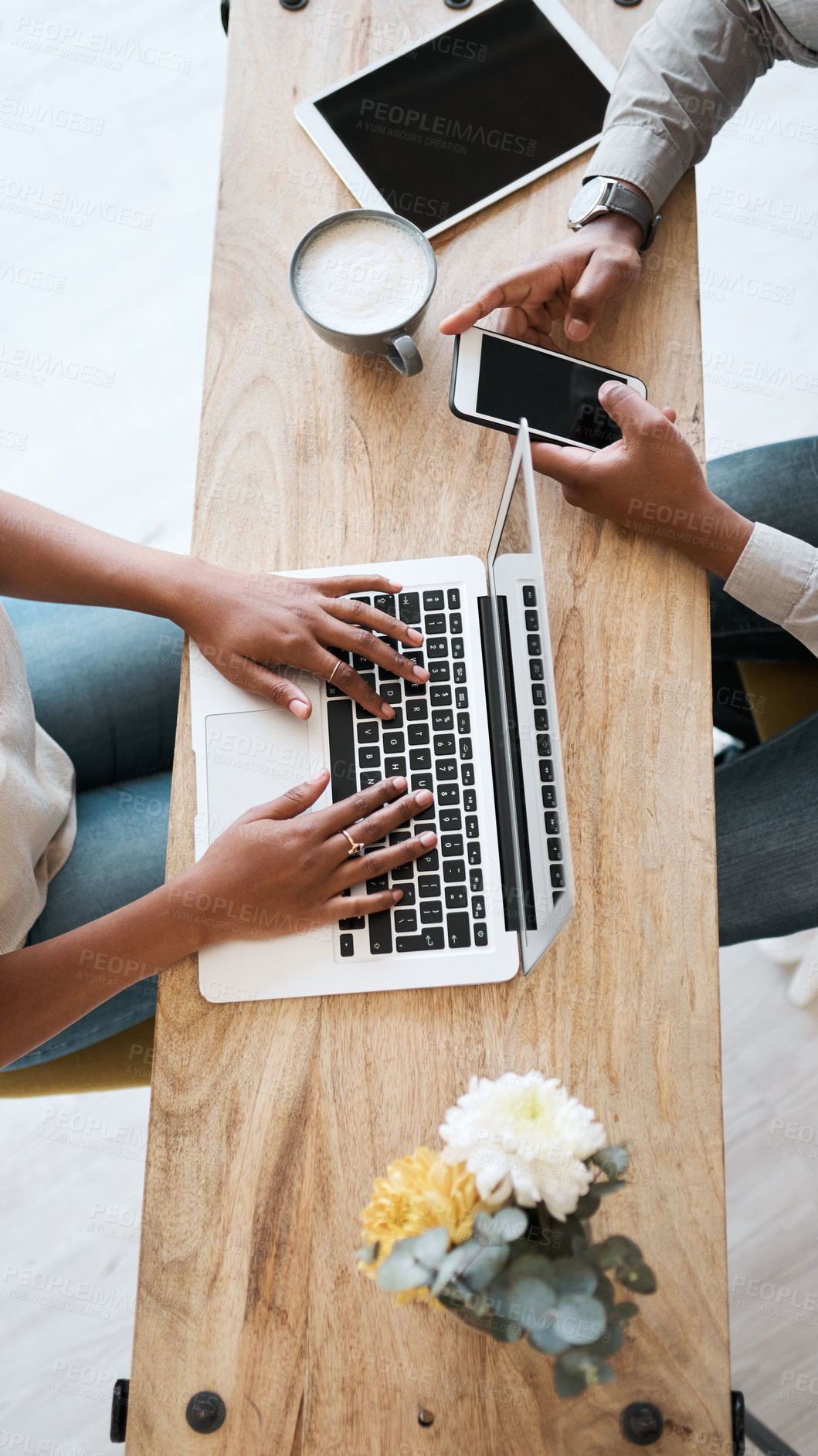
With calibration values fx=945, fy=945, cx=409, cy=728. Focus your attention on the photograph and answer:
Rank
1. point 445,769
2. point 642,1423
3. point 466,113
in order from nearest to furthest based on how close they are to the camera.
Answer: point 642,1423 → point 445,769 → point 466,113

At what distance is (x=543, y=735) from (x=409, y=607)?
0.68 ft

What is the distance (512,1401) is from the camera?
0.74m

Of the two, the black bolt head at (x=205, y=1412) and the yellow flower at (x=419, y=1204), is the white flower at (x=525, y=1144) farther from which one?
the black bolt head at (x=205, y=1412)

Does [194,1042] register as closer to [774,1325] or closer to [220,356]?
[220,356]

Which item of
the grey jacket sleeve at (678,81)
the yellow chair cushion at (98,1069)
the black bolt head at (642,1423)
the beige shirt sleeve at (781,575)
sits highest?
the grey jacket sleeve at (678,81)

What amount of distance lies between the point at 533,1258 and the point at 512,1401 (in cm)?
24

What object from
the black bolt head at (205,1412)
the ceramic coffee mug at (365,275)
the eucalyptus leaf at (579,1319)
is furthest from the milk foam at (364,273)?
the black bolt head at (205,1412)

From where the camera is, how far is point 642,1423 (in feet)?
2.39

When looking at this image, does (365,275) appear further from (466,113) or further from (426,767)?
(426,767)

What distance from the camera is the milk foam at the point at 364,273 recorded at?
2.93 feet

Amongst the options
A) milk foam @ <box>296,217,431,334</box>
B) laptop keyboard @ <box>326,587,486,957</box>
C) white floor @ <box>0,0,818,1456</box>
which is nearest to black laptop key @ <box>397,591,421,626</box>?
laptop keyboard @ <box>326,587,486,957</box>

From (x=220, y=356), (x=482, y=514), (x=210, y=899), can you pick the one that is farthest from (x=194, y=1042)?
(x=220, y=356)

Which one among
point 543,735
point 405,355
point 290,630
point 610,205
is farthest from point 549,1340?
point 610,205

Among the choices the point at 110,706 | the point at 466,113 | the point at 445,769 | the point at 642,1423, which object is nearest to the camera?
the point at 642,1423
